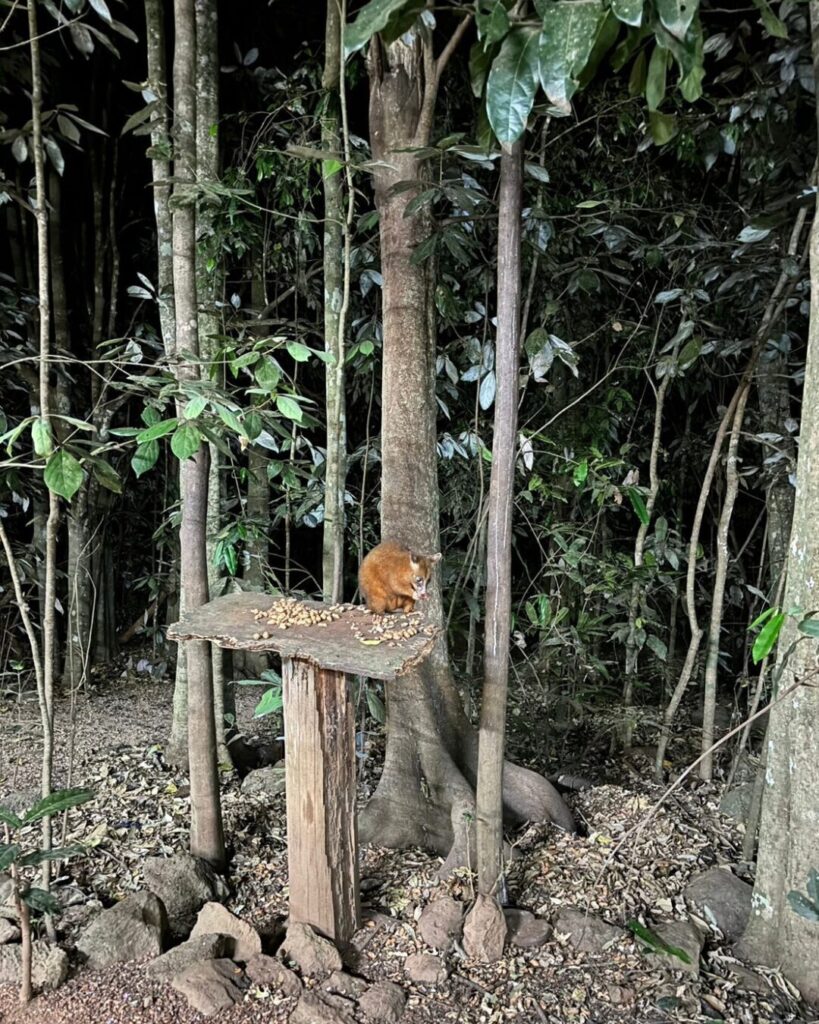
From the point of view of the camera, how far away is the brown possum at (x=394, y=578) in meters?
2.25

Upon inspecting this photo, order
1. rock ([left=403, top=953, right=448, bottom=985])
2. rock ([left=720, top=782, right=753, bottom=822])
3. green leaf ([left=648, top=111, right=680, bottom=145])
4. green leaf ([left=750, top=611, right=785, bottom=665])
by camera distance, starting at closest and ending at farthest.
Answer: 1. green leaf ([left=648, top=111, right=680, bottom=145])
2. green leaf ([left=750, top=611, right=785, bottom=665])
3. rock ([left=403, top=953, right=448, bottom=985])
4. rock ([left=720, top=782, right=753, bottom=822])

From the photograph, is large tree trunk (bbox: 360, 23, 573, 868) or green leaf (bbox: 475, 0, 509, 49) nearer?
green leaf (bbox: 475, 0, 509, 49)

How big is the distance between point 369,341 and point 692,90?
1.92 m

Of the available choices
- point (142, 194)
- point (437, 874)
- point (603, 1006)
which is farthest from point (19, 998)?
point (142, 194)

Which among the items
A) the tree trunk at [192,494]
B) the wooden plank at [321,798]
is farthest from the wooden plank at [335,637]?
the tree trunk at [192,494]

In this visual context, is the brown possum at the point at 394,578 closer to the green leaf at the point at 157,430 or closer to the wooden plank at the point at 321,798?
the wooden plank at the point at 321,798

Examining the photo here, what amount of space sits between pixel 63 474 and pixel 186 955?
1.45 metres

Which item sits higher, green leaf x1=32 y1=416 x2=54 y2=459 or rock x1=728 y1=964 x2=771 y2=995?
green leaf x1=32 y1=416 x2=54 y2=459

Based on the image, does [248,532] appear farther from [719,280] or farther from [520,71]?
[719,280]

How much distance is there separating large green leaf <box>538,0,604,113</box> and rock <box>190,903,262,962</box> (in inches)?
91.7

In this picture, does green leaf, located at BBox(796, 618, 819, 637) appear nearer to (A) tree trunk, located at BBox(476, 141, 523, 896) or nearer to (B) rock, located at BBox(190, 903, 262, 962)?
(A) tree trunk, located at BBox(476, 141, 523, 896)

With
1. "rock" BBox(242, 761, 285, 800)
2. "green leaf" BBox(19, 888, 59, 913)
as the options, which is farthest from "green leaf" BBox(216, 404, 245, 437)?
"rock" BBox(242, 761, 285, 800)

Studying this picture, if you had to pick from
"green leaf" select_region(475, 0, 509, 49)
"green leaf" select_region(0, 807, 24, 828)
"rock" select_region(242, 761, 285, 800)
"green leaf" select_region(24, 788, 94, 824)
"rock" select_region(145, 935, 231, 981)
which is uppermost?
"green leaf" select_region(475, 0, 509, 49)

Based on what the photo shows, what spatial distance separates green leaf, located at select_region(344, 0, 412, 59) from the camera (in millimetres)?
1247
